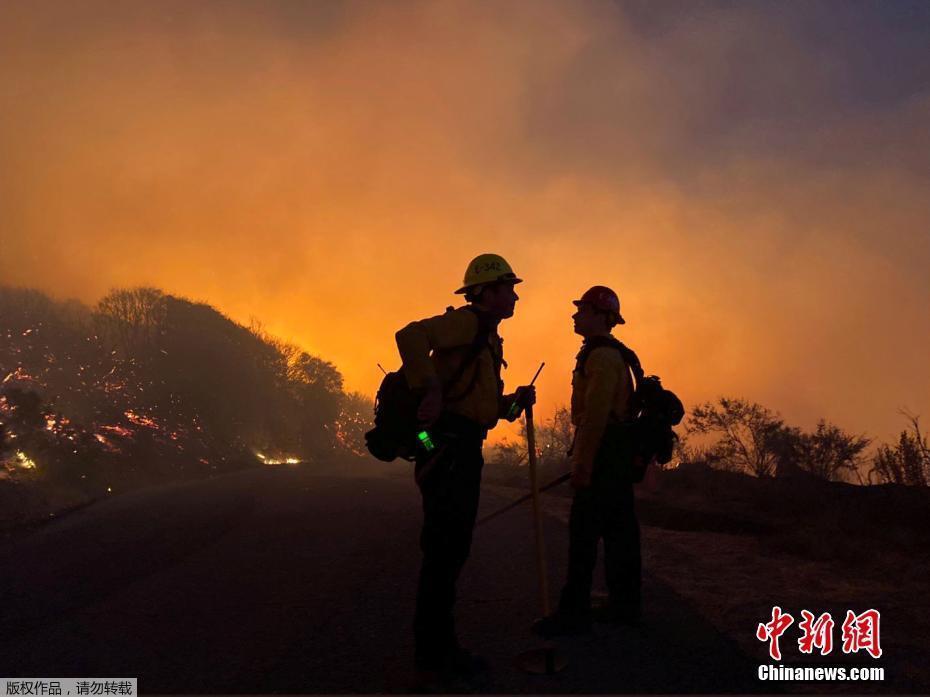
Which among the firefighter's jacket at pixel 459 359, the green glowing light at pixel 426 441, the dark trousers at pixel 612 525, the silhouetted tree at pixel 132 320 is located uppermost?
the silhouetted tree at pixel 132 320

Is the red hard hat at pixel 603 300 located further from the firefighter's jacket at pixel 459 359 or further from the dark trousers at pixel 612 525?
the firefighter's jacket at pixel 459 359

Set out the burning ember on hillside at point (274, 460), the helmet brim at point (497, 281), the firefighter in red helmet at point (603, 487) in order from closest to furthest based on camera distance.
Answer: the helmet brim at point (497, 281) < the firefighter in red helmet at point (603, 487) < the burning ember on hillside at point (274, 460)

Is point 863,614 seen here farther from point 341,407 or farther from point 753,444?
point 341,407

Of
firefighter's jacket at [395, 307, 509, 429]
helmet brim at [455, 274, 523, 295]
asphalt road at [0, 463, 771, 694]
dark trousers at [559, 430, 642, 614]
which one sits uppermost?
helmet brim at [455, 274, 523, 295]

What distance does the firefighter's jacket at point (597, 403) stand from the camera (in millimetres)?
4492

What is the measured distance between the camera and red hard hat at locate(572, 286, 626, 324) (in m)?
4.85

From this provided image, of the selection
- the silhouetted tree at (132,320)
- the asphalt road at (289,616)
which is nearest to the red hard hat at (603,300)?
the asphalt road at (289,616)

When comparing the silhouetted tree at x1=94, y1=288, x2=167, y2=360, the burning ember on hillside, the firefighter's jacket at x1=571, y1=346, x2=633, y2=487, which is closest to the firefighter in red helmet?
the firefighter's jacket at x1=571, y1=346, x2=633, y2=487

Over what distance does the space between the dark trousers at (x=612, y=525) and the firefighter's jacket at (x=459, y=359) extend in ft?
3.97

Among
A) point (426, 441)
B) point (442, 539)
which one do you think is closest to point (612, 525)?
point (442, 539)

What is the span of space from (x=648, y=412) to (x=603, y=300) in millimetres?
925

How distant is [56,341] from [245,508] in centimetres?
4316

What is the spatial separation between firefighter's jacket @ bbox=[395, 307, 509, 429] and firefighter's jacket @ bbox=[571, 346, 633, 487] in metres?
0.94

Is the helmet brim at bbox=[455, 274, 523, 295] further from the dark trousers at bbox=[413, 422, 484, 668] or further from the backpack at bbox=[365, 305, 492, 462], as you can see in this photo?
the dark trousers at bbox=[413, 422, 484, 668]
